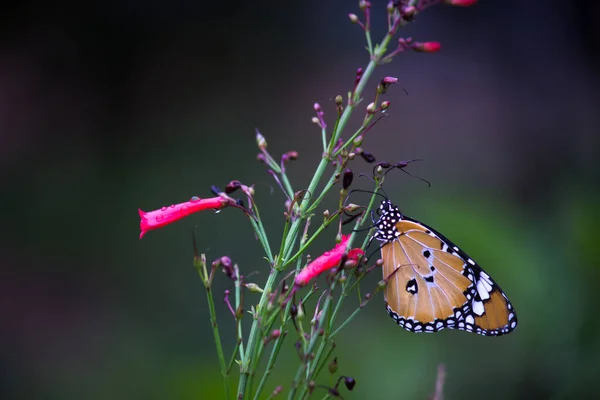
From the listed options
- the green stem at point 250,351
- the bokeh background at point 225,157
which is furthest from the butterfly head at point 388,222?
the bokeh background at point 225,157

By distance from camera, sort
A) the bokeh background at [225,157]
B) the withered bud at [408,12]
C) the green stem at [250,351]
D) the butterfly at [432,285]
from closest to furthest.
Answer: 1. the withered bud at [408,12]
2. the green stem at [250,351]
3. the butterfly at [432,285]
4. the bokeh background at [225,157]

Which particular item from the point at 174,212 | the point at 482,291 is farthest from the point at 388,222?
the point at 174,212

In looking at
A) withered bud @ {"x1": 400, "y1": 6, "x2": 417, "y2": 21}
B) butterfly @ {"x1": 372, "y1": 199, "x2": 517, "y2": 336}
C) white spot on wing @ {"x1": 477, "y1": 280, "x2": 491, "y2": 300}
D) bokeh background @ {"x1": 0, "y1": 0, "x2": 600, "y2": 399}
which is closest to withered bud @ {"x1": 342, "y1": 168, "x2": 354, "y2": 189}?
withered bud @ {"x1": 400, "y1": 6, "x2": 417, "y2": 21}

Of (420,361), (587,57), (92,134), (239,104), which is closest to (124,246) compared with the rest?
(92,134)

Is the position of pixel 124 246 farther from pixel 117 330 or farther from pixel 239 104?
pixel 239 104

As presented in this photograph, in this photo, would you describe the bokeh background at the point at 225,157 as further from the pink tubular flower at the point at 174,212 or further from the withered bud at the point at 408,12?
the withered bud at the point at 408,12

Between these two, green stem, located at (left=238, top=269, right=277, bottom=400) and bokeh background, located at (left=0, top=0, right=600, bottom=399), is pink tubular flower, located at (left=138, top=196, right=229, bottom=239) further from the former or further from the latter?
bokeh background, located at (left=0, top=0, right=600, bottom=399)
